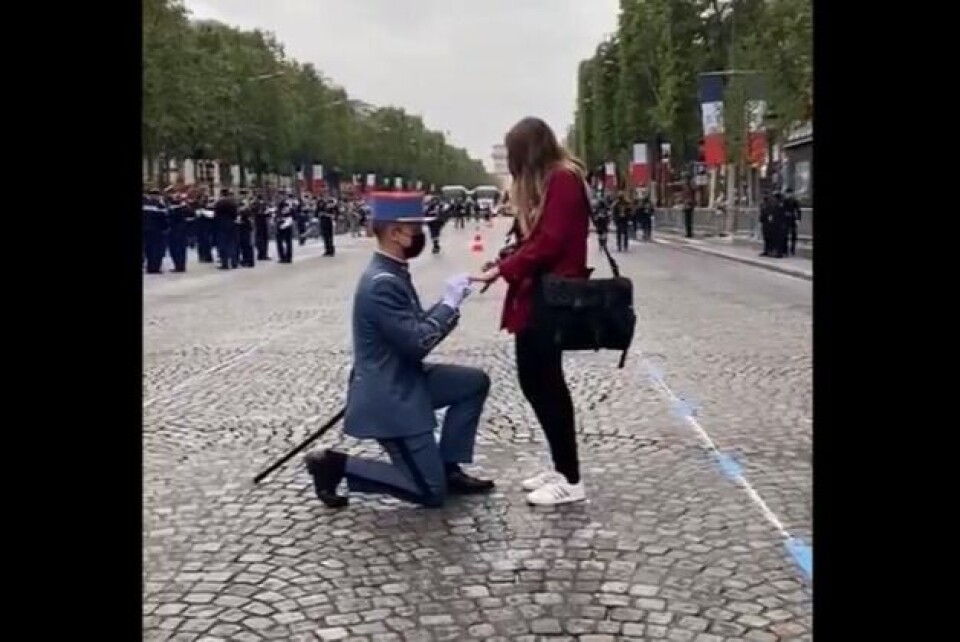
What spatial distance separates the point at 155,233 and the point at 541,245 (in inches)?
916

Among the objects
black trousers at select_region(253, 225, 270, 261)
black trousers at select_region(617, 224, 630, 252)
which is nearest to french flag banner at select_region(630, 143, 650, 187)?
black trousers at select_region(617, 224, 630, 252)

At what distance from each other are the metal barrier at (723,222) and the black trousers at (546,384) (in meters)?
28.0

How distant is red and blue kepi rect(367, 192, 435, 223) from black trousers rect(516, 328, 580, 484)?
0.77 metres

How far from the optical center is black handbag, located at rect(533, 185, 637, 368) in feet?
19.9

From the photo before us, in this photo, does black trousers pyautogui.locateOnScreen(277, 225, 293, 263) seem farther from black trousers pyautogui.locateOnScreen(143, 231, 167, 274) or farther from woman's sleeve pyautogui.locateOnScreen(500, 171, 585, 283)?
woman's sleeve pyautogui.locateOnScreen(500, 171, 585, 283)

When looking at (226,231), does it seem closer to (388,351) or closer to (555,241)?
(388,351)

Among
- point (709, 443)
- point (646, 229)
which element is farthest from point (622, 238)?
point (709, 443)

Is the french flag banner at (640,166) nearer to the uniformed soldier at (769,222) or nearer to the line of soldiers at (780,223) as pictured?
the uniformed soldier at (769,222)
